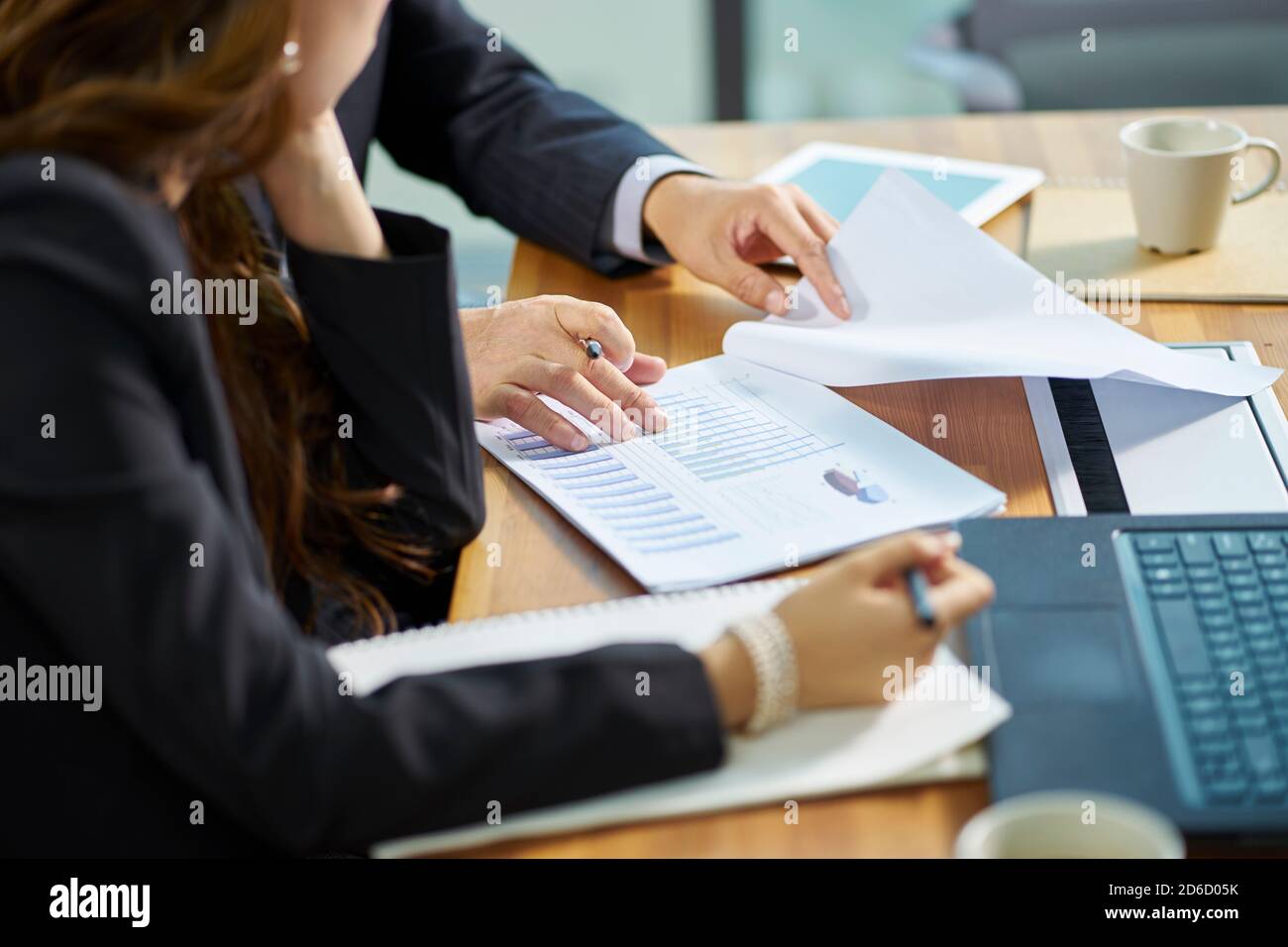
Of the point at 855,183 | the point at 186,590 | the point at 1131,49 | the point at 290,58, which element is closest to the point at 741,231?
the point at 855,183

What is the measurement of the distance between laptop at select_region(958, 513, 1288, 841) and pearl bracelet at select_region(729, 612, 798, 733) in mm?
100

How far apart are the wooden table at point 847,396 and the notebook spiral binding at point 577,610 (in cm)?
3

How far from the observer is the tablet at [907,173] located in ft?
4.35

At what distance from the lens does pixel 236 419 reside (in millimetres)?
826

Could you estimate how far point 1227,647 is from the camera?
2.28 ft

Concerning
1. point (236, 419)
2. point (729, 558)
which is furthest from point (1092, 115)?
point (236, 419)

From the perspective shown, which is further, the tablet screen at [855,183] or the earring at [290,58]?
the tablet screen at [855,183]

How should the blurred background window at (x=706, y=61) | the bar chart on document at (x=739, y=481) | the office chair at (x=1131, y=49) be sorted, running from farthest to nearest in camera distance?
1. the blurred background window at (x=706, y=61)
2. the office chair at (x=1131, y=49)
3. the bar chart on document at (x=739, y=481)

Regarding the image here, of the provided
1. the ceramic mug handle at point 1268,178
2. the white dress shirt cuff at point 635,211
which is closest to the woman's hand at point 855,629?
the white dress shirt cuff at point 635,211

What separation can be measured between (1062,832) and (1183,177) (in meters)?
0.78

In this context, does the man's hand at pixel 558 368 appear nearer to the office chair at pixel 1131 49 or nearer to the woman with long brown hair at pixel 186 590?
the woman with long brown hair at pixel 186 590

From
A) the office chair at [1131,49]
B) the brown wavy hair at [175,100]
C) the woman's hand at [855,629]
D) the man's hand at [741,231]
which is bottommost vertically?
the woman's hand at [855,629]

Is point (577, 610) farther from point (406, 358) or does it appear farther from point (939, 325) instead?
A: point (939, 325)

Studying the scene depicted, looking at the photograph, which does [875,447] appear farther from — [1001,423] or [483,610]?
[483,610]
